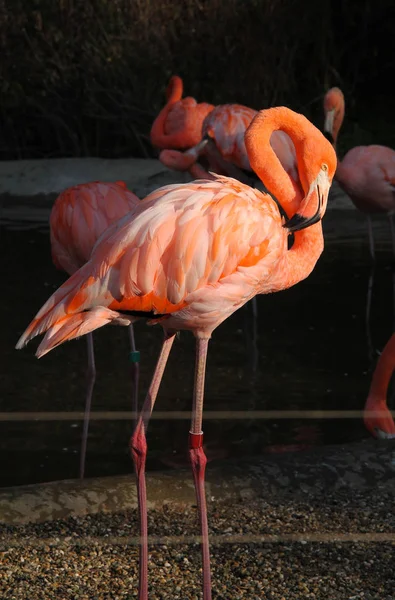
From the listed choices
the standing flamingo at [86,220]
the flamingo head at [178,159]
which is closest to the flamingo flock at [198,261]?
the standing flamingo at [86,220]

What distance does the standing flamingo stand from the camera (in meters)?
4.41

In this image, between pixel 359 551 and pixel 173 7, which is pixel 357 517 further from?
pixel 173 7

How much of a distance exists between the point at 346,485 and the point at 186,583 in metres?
0.85

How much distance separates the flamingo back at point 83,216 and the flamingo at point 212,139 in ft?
7.58

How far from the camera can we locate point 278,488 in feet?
11.8

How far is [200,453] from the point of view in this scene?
3.11 m

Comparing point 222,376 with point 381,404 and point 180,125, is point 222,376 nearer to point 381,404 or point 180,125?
point 381,404

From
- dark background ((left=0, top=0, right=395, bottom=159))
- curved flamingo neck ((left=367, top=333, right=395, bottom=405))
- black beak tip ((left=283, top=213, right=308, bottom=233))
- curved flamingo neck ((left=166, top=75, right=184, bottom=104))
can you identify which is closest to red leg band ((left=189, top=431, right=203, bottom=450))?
black beak tip ((left=283, top=213, right=308, bottom=233))

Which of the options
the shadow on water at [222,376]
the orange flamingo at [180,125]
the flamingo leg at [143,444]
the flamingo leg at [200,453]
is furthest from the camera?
the orange flamingo at [180,125]

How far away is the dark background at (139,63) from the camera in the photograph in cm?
1250

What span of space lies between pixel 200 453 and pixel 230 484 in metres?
0.53

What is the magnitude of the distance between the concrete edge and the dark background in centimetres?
911

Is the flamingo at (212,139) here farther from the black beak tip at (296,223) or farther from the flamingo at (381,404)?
the black beak tip at (296,223)

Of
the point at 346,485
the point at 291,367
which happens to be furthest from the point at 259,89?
the point at 346,485
